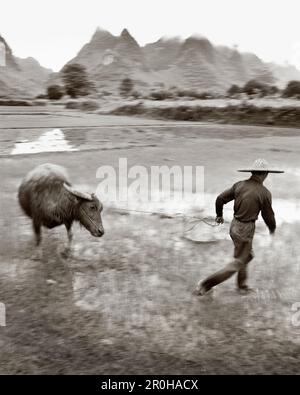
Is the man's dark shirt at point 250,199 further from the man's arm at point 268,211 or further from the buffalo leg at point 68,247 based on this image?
the buffalo leg at point 68,247

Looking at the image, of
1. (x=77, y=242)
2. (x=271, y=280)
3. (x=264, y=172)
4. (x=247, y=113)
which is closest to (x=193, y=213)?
(x=77, y=242)

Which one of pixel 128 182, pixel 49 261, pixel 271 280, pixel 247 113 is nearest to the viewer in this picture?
pixel 271 280

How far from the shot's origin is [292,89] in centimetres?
4400

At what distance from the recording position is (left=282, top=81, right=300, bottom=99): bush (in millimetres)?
42844

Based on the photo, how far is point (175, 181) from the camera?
12.6 metres

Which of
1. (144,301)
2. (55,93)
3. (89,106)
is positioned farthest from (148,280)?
(55,93)

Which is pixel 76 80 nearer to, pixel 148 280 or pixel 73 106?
pixel 73 106

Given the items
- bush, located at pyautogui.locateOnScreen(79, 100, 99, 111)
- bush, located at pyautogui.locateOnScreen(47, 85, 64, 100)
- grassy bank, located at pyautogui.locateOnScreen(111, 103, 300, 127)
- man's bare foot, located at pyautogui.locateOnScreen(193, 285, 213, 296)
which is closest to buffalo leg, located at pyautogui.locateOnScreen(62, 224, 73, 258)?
man's bare foot, located at pyautogui.locateOnScreen(193, 285, 213, 296)

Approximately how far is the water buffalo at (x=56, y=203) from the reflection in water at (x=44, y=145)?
1141 centimetres

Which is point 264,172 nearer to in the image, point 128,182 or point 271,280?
point 271,280

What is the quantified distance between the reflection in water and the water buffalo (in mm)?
11411

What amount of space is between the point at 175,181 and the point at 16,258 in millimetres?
6704

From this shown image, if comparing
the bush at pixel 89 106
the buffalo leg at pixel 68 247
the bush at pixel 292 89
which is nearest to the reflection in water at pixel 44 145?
the buffalo leg at pixel 68 247
